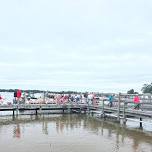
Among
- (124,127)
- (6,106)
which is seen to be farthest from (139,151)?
(6,106)

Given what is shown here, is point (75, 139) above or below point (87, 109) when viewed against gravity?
below

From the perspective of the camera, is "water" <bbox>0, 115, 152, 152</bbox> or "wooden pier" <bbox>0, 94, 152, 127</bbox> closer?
"water" <bbox>0, 115, 152, 152</bbox>

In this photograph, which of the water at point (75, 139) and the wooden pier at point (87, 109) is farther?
the wooden pier at point (87, 109)

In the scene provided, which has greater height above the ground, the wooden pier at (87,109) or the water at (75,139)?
the wooden pier at (87,109)

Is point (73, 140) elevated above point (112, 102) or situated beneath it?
situated beneath

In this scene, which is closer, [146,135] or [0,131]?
[146,135]

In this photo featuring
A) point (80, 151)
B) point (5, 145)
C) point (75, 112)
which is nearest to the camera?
point (80, 151)

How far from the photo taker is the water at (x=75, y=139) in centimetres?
1364

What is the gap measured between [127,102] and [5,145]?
1033cm

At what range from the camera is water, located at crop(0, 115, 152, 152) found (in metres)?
13.6

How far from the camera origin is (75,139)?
52.3ft

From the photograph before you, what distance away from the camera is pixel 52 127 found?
20.5 meters

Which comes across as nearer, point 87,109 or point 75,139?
point 75,139

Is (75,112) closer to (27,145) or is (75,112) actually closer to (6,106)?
(6,106)
